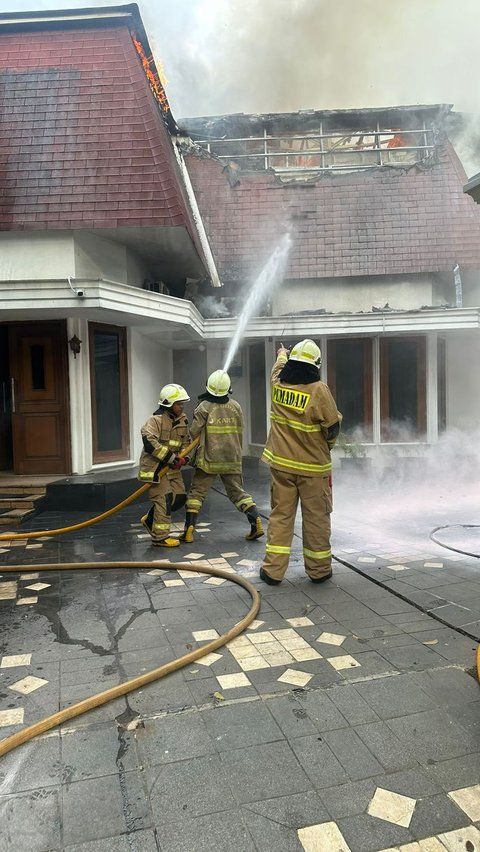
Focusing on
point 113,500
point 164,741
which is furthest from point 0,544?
point 164,741

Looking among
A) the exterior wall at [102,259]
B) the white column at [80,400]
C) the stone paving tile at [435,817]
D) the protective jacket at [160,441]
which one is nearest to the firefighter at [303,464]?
the protective jacket at [160,441]

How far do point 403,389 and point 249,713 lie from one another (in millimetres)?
9943

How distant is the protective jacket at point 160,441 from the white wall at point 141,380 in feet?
11.2

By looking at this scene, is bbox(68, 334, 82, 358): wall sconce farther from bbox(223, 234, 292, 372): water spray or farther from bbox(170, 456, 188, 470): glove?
bbox(223, 234, 292, 372): water spray

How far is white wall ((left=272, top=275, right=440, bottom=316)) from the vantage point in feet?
40.0

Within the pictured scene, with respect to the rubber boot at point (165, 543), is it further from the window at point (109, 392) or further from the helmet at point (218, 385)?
the window at point (109, 392)

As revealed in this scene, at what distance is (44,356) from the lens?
8617 millimetres

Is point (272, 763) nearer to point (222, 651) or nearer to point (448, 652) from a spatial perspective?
point (222, 651)

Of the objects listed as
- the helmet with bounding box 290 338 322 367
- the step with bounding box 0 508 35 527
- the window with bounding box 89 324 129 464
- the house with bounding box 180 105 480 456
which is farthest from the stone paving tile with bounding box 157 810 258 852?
the house with bounding box 180 105 480 456

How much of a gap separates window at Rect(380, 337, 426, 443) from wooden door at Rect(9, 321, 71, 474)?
6540mm

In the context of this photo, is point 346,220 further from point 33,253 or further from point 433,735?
point 433,735

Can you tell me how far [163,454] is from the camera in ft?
19.6

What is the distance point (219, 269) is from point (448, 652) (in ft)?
33.2

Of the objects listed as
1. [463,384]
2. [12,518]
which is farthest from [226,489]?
[463,384]
